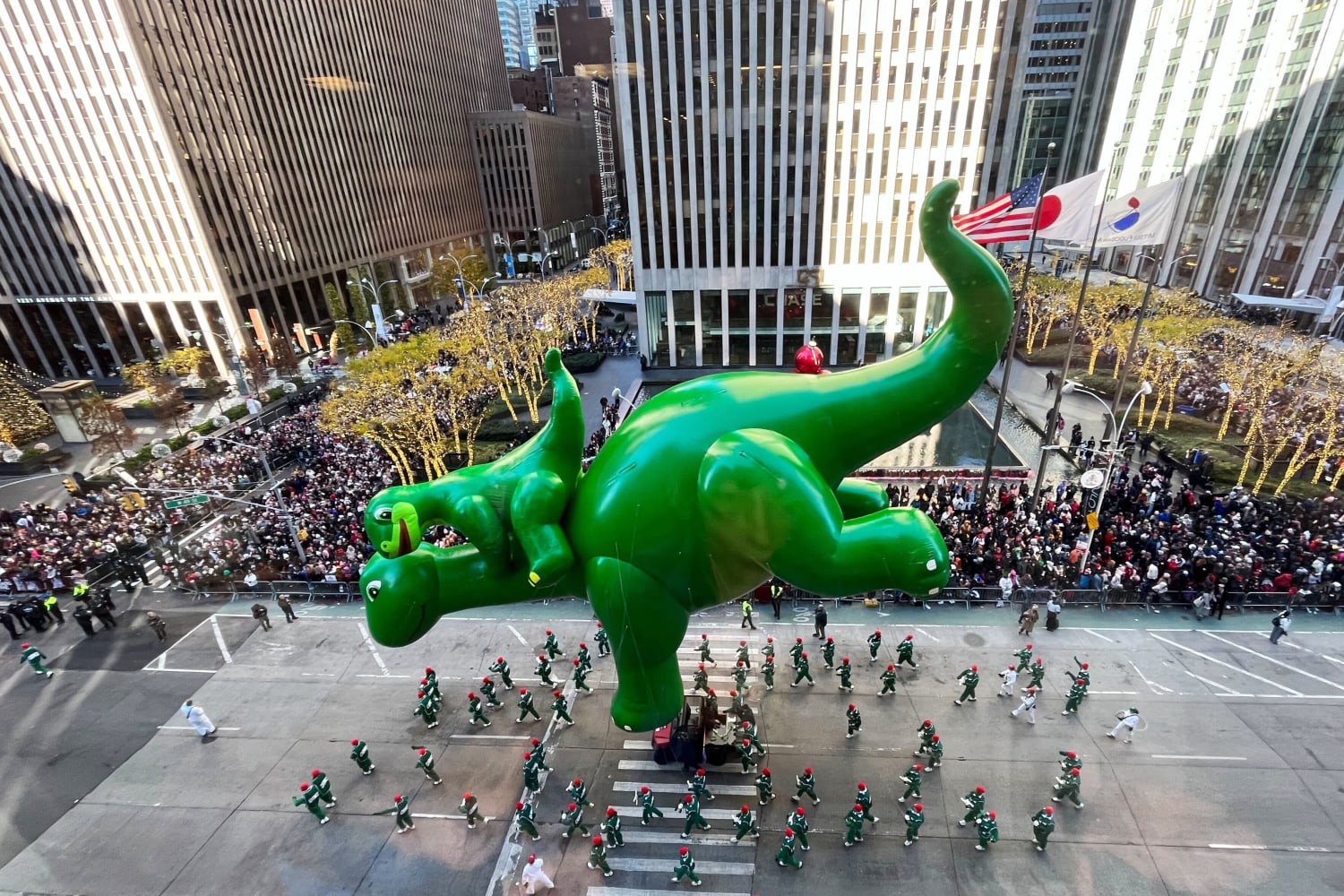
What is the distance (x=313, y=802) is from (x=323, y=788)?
0.80 feet

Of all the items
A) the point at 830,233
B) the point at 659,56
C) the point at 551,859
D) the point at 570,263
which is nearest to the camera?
the point at 551,859

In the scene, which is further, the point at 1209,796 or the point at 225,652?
the point at 225,652

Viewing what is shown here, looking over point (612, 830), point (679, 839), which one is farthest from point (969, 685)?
point (612, 830)

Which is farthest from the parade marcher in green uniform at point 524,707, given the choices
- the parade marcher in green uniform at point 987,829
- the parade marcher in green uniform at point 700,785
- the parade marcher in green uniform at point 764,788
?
the parade marcher in green uniform at point 987,829

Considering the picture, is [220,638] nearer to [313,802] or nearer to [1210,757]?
[313,802]

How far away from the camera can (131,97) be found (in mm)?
39406

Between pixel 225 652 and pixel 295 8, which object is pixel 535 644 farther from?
pixel 295 8

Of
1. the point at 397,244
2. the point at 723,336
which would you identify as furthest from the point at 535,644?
the point at 397,244

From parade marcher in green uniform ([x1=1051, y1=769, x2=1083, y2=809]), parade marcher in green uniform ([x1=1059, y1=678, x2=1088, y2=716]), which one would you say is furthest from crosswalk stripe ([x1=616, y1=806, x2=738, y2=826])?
parade marcher in green uniform ([x1=1059, y1=678, x2=1088, y2=716])

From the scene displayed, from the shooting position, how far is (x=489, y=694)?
13555 millimetres

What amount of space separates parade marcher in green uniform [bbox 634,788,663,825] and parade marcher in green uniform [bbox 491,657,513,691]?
4445mm

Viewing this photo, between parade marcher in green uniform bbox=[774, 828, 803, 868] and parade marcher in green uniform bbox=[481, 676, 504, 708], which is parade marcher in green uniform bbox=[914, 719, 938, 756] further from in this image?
parade marcher in green uniform bbox=[481, 676, 504, 708]

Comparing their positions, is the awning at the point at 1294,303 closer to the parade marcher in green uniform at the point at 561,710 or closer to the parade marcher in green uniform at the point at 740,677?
the parade marcher in green uniform at the point at 740,677

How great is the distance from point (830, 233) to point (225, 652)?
33.6m
